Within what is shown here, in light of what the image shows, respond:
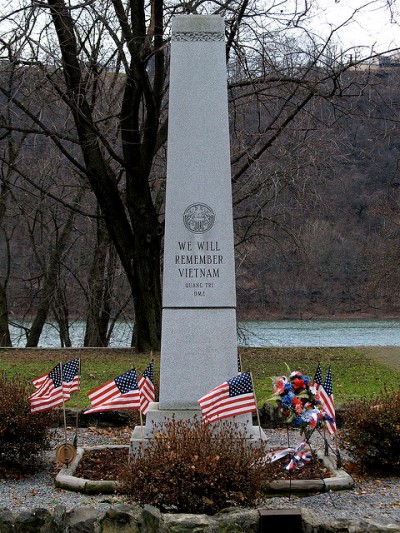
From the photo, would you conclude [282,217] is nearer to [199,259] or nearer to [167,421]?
[199,259]

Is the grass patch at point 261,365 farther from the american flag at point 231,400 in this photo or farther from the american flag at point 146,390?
the american flag at point 231,400

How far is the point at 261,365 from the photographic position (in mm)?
17953

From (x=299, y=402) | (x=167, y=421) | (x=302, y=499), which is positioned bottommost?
(x=302, y=499)

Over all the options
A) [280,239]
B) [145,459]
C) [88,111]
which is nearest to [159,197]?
[280,239]

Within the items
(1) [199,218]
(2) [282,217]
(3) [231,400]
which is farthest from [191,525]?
(2) [282,217]

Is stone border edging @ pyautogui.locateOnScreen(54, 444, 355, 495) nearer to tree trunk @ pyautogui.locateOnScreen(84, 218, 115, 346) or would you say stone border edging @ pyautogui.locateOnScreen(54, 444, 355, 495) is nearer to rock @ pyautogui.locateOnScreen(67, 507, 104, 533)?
rock @ pyautogui.locateOnScreen(67, 507, 104, 533)

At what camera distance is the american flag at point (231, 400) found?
793 cm

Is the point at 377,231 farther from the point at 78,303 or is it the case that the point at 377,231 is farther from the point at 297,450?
the point at 297,450

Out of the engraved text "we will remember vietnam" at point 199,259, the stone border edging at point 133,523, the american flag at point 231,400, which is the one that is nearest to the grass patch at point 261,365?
the engraved text "we will remember vietnam" at point 199,259

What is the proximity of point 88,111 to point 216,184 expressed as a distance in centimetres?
1002

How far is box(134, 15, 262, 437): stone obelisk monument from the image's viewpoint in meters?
9.45

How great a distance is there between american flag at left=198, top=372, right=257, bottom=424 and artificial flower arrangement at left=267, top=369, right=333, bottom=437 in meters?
0.43

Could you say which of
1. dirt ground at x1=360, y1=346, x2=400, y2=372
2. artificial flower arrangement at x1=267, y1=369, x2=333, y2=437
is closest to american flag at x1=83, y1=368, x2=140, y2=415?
artificial flower arrangement at x1=267, y1=369, x2=333, y2=437

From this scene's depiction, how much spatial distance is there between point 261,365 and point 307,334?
63.4 ft
